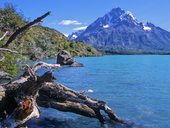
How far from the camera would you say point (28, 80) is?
24.9 m

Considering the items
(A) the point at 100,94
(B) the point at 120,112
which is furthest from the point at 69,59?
(B) the point at 120,112

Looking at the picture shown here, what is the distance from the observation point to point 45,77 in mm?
23938

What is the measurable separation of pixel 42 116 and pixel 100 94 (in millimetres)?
18808

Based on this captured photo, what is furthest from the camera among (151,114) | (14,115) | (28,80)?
(151,114)

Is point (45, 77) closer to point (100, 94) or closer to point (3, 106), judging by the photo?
point (3, 106)

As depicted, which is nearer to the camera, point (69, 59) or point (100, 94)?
point (100, 94)

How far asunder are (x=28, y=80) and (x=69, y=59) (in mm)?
100430

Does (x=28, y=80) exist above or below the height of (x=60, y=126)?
above

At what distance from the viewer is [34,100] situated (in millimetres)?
25062

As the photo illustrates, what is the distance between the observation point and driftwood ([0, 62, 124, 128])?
897 inches

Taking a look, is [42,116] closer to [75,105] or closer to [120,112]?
[75,105]

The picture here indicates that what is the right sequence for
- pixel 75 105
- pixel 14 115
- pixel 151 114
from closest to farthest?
pixel 14 115 < pixel 75 105 < pixel 151 114

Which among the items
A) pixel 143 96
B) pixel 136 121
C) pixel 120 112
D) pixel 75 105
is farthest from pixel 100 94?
pixel 75 105

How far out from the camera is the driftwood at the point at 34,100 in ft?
74.7
